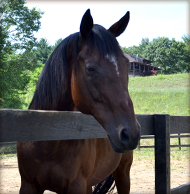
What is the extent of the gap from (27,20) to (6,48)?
2450 millimetres

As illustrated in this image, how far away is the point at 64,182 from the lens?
214 centimetres

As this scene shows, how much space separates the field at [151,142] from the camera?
6460mm

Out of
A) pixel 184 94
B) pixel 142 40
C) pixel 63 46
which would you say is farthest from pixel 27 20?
pixel 142 40

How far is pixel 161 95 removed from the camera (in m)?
32.0

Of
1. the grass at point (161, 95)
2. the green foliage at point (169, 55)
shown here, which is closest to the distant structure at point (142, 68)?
the green foliage at point (169, 55)

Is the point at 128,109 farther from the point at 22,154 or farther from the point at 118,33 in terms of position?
the point at 22,154

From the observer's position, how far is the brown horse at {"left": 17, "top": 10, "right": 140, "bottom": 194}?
1695 millimetres

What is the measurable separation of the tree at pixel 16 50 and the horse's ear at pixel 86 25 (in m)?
13.0

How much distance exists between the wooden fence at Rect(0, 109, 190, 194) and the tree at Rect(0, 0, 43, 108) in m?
12.8

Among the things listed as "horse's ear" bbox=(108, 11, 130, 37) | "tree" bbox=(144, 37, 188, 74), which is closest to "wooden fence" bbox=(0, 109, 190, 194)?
"horse's ear" bbox=(108, 11, 130, 37)

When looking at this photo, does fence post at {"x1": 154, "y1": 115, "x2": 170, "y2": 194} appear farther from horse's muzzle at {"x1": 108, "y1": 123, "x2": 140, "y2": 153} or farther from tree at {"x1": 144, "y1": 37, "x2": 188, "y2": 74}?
tree at {"x1": 144, "y1": 37, "x2": 188, "y2": 74}

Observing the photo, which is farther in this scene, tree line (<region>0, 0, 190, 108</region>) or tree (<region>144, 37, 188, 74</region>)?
tree (<region>144, 37, 188, 74</region>)

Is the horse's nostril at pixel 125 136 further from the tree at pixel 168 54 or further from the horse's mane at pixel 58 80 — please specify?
the tree at pixel 168 54

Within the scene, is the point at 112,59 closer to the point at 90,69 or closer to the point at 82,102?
the point at 90,69
